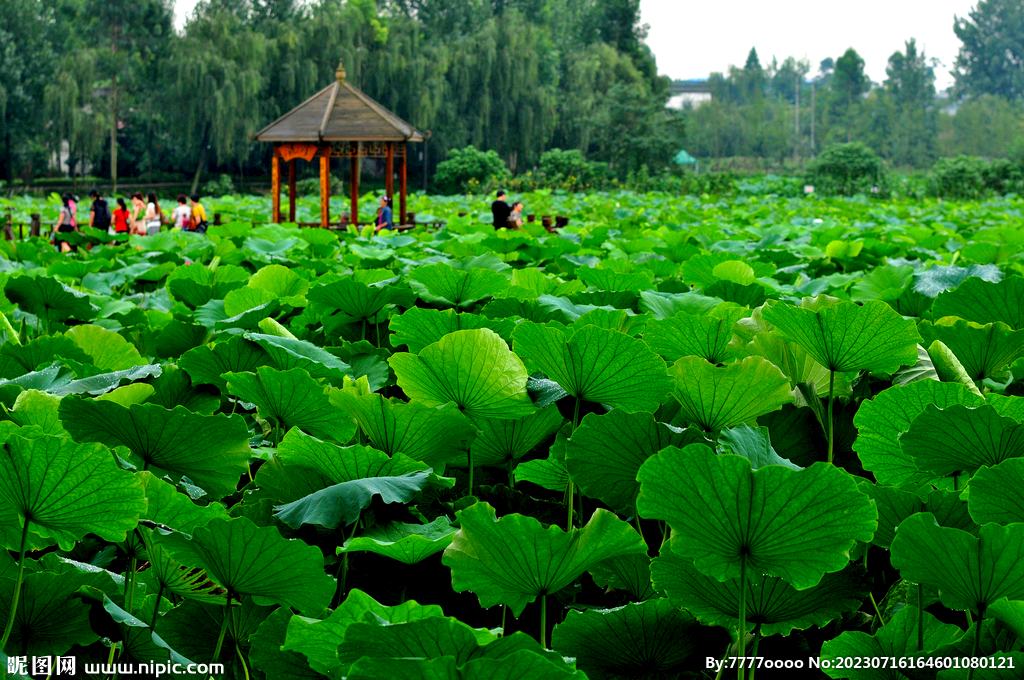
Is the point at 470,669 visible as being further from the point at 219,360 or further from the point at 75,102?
the point at 75,102

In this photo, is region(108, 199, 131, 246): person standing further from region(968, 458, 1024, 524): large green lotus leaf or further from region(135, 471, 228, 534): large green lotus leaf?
region(968, 458, 1024, 524): large green lotus leaf

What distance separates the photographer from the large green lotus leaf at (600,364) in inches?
32.2

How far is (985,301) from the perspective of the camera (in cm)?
130

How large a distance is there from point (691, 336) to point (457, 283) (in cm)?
56

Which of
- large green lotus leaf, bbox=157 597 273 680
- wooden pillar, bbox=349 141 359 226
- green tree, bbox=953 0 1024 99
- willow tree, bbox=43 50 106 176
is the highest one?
green tree, bbox=953 0 1024 99

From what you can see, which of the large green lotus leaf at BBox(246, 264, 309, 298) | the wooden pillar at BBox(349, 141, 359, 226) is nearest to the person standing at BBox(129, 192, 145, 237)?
the wooden pillar at BBox(349, 141, 359, 226)

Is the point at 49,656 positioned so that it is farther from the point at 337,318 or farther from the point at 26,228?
the point at 26,228

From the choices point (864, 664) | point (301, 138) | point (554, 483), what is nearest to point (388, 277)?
point (554, 483)

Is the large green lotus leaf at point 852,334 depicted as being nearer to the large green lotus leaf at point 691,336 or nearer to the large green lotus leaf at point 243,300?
the large green lotus leaf at point 691,336

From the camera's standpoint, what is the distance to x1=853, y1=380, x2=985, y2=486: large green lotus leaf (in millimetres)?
777

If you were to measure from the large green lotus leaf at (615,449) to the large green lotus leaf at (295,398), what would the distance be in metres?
0.26

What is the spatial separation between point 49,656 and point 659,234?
3.81m

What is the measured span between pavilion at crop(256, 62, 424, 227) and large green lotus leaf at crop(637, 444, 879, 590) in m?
10.8

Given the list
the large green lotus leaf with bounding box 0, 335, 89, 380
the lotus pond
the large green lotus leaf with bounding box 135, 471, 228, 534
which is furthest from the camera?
the large green lotus leaf with bounding box 0, 335, 89, 380
